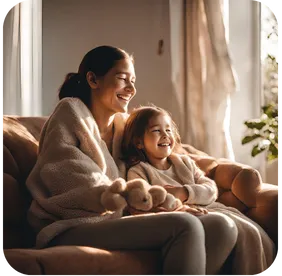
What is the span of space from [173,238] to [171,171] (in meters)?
0.12

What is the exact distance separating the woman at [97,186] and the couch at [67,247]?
2 centimetres

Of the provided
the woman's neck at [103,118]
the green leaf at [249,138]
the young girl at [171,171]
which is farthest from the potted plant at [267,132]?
the woman's neck at [103,118]

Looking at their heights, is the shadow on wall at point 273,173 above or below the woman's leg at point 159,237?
above

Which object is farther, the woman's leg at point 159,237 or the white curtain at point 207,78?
the white curtain at point 207,78

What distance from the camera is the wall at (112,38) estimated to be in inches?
36.7

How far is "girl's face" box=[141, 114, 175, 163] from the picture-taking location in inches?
36.6

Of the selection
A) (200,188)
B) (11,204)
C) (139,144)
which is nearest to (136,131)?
(139,144)

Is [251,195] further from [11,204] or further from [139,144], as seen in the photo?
[11,204]

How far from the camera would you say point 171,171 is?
3.09ft

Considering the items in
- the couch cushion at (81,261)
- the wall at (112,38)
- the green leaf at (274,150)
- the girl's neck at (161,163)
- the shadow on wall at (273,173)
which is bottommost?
the couch cushion at (81,261)

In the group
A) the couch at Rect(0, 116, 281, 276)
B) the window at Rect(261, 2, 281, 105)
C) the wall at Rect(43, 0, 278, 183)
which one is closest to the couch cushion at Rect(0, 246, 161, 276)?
the couch at Rect(0, 116, 281, 276)

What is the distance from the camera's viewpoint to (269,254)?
3.16 feet

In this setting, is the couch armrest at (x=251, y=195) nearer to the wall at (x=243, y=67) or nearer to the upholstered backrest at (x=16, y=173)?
the wall at (x=243, y=67)

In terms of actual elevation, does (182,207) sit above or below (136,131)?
below
